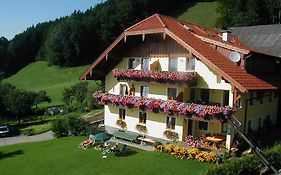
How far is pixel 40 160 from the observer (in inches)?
1163

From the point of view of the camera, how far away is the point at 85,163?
27.4 m

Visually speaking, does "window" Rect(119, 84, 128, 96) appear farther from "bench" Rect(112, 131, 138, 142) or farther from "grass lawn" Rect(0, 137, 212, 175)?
"grass lawn" Rect(0, 137, 212, 175)

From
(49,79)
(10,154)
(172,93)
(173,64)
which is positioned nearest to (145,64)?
(173,64)

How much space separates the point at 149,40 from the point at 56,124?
1277cm

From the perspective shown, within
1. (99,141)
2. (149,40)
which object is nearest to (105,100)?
(99,141)

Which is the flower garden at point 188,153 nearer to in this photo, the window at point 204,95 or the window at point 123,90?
the window at point 204,95

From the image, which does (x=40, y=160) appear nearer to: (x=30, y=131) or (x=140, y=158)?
(x=140, y=158)

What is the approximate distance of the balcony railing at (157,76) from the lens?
28109 mm

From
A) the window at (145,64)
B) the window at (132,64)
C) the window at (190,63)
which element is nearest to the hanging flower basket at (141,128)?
the window at (145,64)

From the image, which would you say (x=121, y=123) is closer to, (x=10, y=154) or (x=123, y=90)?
(x=123, y=90)

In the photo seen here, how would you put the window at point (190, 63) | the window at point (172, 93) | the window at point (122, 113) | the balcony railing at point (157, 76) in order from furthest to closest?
the window at point (122, 113)
the window at point (172, 93)
the window at point (190, 63)
the balcony railing at point (157, 76)

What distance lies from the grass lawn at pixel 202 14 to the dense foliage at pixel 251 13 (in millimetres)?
12897

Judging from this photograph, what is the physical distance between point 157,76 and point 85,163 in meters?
8.45

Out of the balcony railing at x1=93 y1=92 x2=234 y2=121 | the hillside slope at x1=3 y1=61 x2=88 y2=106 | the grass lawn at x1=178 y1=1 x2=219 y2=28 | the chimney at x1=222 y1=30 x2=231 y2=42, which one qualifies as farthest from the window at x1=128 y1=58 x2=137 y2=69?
the grass lawn at x1=178 y1=1 x2=219 y2=28
